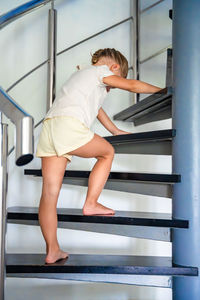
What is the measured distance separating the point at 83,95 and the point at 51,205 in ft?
1.77

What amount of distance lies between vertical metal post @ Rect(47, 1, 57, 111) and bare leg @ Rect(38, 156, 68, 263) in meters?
0.97

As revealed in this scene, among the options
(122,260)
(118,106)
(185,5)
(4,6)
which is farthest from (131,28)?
(122,260)

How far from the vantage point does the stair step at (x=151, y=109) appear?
187 centimetres

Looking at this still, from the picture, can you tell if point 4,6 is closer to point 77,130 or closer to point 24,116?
point 77,130

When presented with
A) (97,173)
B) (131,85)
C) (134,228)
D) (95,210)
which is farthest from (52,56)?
(134,228)

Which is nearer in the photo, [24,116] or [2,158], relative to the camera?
[24,116]

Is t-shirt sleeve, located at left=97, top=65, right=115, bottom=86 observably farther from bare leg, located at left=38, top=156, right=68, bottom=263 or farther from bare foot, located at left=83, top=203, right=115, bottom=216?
bare foot, located at left=83, top=203, right=115, bottom=216

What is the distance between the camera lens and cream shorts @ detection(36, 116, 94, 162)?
1812 millimetres

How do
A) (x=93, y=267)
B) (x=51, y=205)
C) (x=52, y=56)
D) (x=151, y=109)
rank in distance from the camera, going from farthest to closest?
(x=52, y=56)
(x=151, y=109)
(x=51, y=205)
(x=93, y=267)

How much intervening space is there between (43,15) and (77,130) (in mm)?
1420

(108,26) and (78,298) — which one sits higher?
(108,26)

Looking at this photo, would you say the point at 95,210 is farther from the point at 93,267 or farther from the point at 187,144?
the point at 187,144

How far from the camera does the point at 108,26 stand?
2.97 meters

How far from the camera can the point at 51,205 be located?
1.78m
